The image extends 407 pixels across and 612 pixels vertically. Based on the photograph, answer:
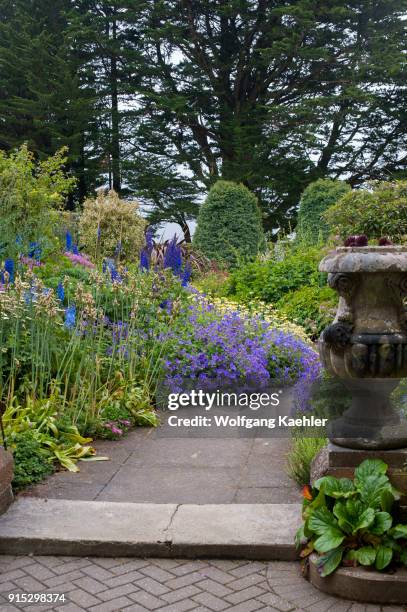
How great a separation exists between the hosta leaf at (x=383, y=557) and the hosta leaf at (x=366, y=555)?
0.8 inches

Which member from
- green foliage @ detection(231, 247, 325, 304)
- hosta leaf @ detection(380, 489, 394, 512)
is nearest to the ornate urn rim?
hosta leaf @ detection(380, 489, 394, 512)

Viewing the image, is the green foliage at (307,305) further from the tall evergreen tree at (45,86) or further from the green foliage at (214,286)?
the tall evergreen tree at (45,86)

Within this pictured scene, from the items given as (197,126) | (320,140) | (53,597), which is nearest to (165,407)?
(53,597)

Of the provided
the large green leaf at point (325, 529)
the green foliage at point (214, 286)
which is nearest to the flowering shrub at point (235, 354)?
the large green leaf at point (325, 529)

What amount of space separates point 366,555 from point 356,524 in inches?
5.0

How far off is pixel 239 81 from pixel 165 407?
18.7 metres

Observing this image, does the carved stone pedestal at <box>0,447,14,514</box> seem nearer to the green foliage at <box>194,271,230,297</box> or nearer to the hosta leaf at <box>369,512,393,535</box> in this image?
the hosta leaf at <box>369,512,393,535</box>

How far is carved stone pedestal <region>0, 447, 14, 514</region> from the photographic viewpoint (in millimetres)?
3574

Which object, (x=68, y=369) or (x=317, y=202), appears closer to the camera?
(x=68, y=369)

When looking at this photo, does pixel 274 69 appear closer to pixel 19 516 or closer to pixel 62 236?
pixel 62 236

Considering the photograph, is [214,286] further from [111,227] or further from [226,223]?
[226,223]

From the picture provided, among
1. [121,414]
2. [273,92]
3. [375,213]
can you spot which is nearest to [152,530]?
[121,414]

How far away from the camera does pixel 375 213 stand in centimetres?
746

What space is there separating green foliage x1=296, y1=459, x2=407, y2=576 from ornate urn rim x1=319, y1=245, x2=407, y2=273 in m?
0.86
